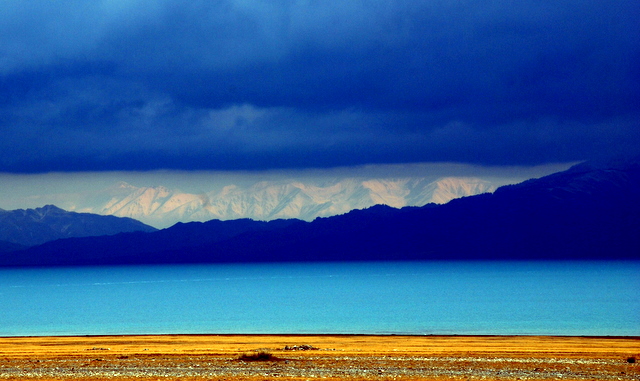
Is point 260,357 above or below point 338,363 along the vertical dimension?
above

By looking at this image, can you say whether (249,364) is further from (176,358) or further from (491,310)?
(491,310)

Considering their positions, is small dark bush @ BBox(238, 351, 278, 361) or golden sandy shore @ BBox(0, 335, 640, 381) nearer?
golden sandy shore @ BBox(0, 335, 640, 381)

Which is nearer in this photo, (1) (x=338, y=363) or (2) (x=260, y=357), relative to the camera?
(1) (x=338, y=363)

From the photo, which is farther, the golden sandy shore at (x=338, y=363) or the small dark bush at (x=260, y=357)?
the small dark bush at (x=260, y=357)

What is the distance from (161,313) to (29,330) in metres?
30.9

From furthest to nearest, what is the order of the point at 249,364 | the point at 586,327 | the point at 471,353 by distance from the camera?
the point at 586,327 → the point at 471,353 → the point at 249,364

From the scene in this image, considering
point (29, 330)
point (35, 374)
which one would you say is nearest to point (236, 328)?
point (29, 330)

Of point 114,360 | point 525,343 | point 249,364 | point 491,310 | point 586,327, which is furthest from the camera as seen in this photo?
point 491,310

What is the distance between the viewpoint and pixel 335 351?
43688 mm

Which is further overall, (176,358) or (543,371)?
(176,358)

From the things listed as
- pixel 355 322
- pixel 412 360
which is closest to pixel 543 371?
pixel 412 360

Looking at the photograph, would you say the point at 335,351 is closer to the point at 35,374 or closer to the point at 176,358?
the point at 176,358

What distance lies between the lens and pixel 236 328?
264ft

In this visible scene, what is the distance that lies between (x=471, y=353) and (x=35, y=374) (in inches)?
870
